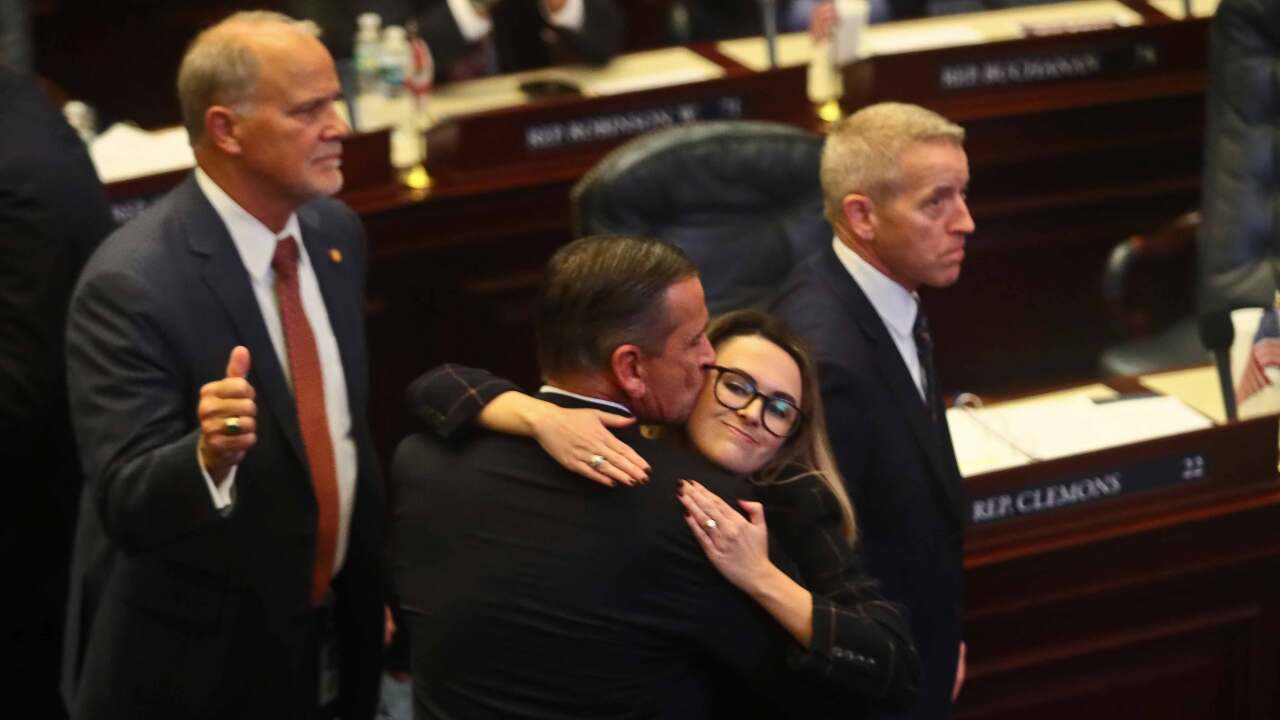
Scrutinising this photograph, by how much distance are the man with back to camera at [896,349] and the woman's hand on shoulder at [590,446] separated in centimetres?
56

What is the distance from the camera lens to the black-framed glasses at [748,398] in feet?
6.76

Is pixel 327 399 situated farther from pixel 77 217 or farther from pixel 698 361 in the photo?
pixel 698 361

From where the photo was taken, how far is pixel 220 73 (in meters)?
2.45

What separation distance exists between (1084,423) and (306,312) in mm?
1166

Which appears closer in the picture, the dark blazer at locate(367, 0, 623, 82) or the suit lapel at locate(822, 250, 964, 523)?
the suit lapel at locate(822, 250, 964, 523)

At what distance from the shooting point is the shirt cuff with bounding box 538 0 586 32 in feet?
14.6

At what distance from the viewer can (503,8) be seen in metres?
5.34

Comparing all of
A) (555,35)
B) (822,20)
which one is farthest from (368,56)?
(822,20)

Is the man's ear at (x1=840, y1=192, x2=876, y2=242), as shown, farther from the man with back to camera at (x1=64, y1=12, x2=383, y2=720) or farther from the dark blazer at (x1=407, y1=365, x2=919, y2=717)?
the man with back to camera at (x1=64, y1=12, x2=383, y2=720)

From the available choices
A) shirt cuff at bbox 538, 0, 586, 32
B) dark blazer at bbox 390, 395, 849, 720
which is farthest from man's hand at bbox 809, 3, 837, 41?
dark blazer at bbox 390, 395, 849, 720

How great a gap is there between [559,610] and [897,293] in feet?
2.81

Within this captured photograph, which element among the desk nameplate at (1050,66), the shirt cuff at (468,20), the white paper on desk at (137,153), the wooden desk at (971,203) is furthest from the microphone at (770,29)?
the white paper on desk at (137,153)

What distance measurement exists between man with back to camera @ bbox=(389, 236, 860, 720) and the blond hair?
0.64 m

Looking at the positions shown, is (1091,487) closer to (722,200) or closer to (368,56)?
(722,200)
